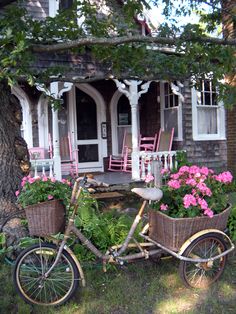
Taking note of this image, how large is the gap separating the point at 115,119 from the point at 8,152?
248 inches

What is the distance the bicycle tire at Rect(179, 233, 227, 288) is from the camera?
3775 mm

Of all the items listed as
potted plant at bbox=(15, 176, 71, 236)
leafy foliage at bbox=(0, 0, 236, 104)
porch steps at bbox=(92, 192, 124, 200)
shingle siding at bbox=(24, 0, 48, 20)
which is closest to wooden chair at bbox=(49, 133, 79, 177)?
porch steps at bbox=(92, 192, 124, 200)

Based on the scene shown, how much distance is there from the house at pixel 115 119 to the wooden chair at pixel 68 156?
188 mm

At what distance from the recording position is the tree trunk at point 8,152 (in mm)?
4539

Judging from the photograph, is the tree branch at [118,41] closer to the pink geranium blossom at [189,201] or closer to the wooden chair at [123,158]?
the pink geranium blossom at [189,201]

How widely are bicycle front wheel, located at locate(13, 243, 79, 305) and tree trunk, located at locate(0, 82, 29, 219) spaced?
1.18 meters

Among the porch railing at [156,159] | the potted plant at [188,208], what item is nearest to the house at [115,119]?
the porch railing at [156,159]

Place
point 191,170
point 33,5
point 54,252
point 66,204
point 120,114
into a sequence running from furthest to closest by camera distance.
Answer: point 120,114 < point 33,5 < point 191,170 < point 66,204 < point 54,252

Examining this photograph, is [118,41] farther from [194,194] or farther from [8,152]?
[8,152]

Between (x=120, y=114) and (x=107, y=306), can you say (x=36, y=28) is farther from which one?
(x=120, y=114)

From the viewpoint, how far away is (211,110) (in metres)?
10.6

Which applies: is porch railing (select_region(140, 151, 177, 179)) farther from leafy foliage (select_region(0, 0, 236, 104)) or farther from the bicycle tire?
the bicycle tire

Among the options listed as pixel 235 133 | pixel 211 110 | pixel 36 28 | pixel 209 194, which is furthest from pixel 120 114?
pixel 209 194

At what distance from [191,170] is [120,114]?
7001 mm
